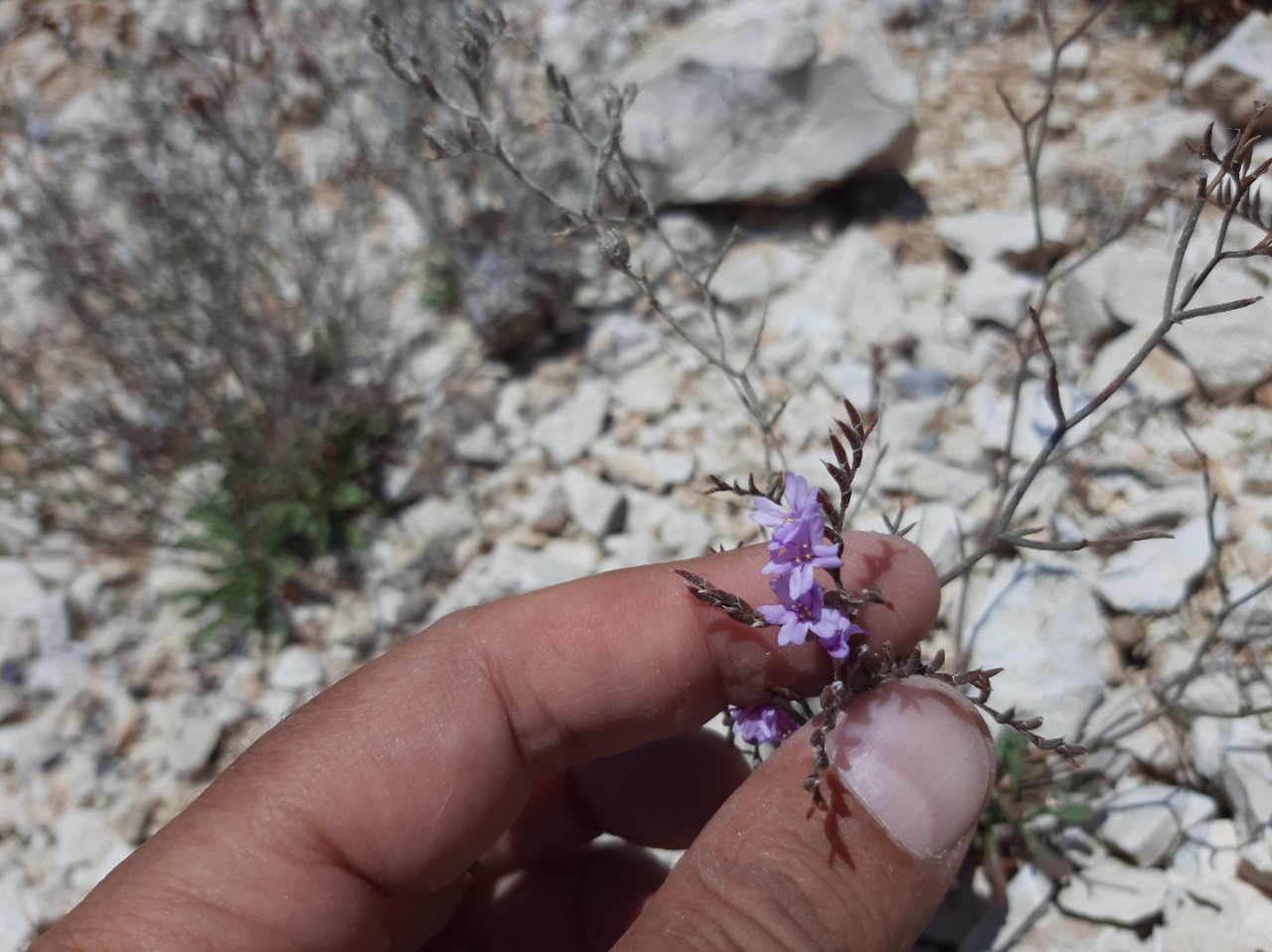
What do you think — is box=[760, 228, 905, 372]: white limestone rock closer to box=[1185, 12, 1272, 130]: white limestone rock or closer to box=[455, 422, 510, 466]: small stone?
box=[455, 422, 510, 466]: small stone

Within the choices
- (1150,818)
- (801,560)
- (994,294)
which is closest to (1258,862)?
(1150,818)

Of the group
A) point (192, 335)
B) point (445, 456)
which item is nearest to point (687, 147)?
point (445, 456)

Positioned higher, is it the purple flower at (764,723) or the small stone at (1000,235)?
the small stone at (1000,235)

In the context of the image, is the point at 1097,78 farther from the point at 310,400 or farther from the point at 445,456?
the point at 310,400

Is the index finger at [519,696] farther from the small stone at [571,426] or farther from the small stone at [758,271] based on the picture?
the small stone at [758,271]

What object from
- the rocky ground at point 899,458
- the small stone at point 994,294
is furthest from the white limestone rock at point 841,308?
the small stone at point 994,294

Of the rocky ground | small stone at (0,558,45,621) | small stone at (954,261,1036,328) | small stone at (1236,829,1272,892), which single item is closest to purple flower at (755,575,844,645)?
the rocky ground
